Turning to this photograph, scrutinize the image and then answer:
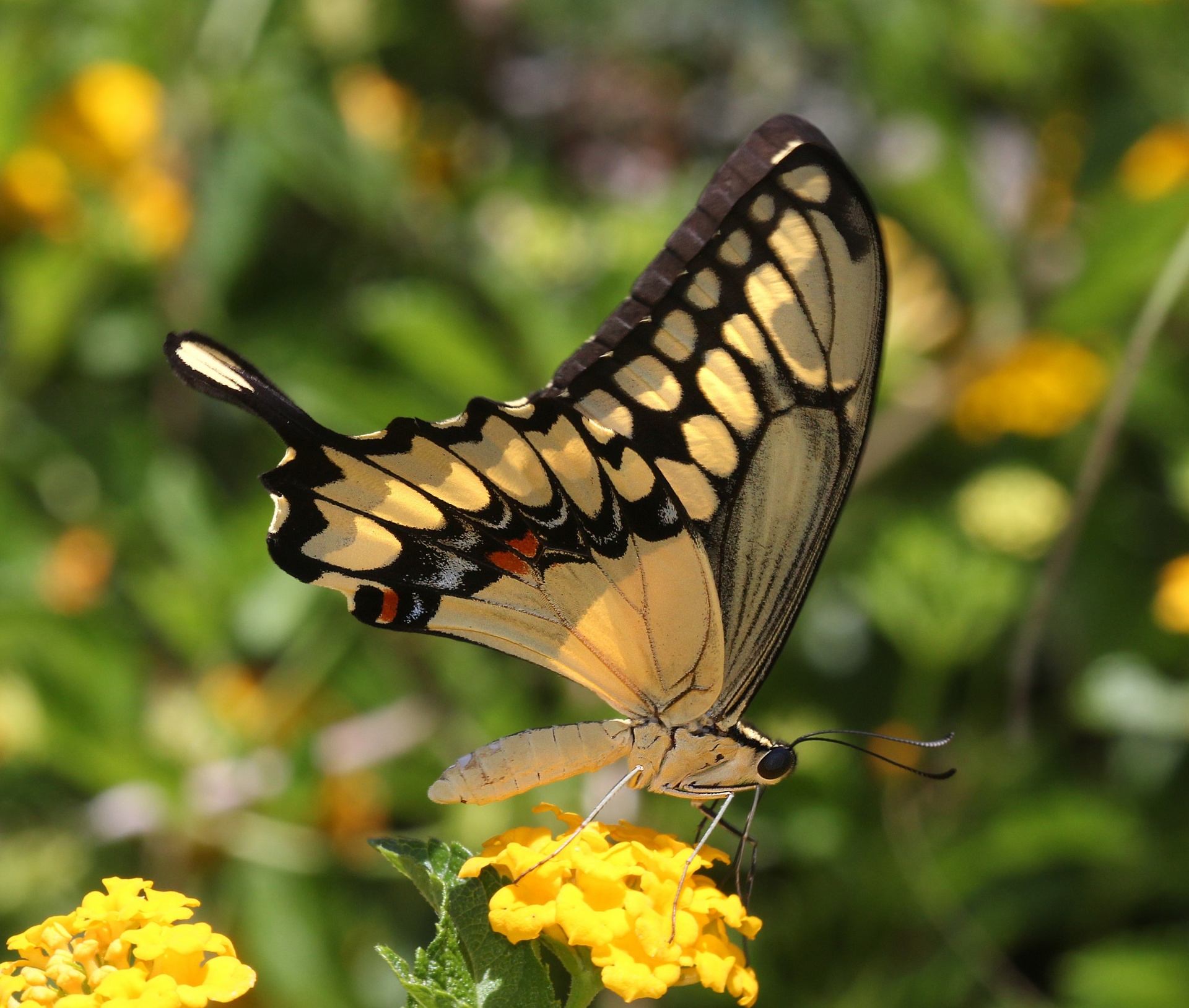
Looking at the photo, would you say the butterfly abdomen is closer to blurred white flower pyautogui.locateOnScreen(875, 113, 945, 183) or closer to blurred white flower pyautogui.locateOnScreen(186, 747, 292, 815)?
blurred white flower pyautogui.locateOnScreen(186, 747, 292, 815)

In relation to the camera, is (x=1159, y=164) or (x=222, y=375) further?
Result: (x=1159, y=164)

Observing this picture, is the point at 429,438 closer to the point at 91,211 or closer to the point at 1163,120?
the point at 91,211

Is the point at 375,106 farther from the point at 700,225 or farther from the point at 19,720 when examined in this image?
the point at 700,225

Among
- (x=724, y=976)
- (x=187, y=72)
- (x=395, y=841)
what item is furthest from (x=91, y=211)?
(x=724, y=976)

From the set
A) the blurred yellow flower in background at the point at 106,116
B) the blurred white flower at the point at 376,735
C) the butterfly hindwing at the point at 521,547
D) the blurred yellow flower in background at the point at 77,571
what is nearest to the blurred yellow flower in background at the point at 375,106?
the blurred yellow flower in background at the point at 106,116

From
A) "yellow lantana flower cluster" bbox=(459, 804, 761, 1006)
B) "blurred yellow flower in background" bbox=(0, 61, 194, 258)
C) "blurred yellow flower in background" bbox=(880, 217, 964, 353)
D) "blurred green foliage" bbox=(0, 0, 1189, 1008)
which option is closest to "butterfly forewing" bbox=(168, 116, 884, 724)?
"yellow lantana flower cluster" bbox=(459, 804, 761, 1006)

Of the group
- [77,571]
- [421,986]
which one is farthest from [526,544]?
[77,571]
